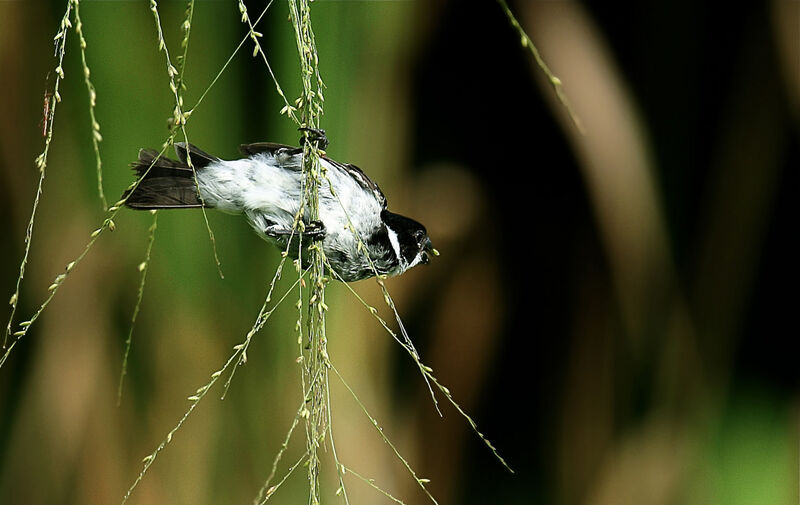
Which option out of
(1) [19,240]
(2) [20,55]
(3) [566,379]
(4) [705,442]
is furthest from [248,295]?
(4) [705,442]

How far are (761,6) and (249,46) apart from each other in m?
1.44

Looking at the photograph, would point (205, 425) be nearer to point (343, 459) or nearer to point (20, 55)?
point (343, 459)

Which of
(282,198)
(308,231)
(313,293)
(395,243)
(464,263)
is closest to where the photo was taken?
(313,293)

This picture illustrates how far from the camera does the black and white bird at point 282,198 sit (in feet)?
4.26

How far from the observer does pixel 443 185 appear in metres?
2.16

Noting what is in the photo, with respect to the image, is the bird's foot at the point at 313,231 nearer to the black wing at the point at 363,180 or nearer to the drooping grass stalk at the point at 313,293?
the drooping grass stalk at the point at 313,293

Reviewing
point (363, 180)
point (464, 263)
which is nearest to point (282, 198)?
point (363, 180)

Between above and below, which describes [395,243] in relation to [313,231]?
below

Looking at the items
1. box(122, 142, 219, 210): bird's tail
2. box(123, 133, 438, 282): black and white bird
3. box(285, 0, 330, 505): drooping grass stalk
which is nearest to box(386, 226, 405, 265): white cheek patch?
box(123, 133, 438, 282): black and white bird

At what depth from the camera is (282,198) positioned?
1317 millimetres

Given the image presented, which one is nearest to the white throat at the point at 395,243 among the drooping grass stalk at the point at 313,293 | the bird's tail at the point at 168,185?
the bird's tail at the point at 168,185

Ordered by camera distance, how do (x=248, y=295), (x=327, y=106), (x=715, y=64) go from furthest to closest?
(x=715, y=64) → (x=248, y=295) → (x=327, y=106)

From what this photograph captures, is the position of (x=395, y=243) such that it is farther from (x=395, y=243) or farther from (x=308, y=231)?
(x=308, y=231)

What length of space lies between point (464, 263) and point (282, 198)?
980 mm
